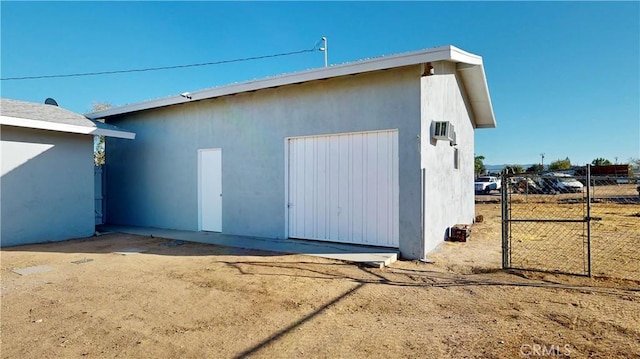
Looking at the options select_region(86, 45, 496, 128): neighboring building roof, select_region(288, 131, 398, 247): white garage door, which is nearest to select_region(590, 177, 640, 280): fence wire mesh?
select_region(86, 45, 496, 128): neighboring building roof

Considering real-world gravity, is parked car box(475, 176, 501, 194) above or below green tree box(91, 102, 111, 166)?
below

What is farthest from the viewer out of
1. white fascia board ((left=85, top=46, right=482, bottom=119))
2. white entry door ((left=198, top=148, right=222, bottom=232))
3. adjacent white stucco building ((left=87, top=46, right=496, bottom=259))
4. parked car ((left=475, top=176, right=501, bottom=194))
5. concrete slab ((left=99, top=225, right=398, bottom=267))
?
parked car ((left=475, top=176, right=501, bottom=194))

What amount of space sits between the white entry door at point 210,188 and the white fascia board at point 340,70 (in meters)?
1.54

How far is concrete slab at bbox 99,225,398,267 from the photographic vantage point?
5.97 meters

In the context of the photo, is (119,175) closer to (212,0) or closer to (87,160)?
(87,160)

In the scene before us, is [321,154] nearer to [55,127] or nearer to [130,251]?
[130,251]

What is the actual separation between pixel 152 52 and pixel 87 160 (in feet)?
27.0

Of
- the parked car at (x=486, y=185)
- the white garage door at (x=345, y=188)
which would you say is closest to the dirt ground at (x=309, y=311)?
the white garage door at (x=345, y=188)

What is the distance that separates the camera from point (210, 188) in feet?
29.9

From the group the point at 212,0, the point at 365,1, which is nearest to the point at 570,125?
the point at 365,1

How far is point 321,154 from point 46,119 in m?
6.68

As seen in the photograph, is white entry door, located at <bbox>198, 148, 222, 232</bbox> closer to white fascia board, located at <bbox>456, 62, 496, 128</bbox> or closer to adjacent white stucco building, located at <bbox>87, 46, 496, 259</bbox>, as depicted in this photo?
→ adjacent white stucco building, located at <bbox>87, 46, 496, 259</bbox>

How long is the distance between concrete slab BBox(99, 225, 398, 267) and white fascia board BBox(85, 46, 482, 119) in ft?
11.3

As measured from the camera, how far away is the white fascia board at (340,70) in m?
5.64
